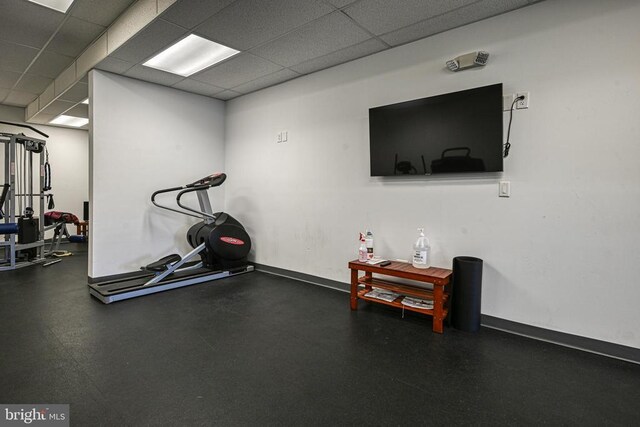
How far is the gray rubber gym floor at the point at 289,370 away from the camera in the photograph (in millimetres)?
1687

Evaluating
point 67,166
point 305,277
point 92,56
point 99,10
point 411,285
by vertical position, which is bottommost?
point 305,277

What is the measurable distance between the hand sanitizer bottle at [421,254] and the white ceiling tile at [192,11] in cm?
267

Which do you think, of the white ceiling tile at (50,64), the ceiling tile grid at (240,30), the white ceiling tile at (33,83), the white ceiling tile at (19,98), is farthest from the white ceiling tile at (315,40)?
the white ceiling tile at (19,98)

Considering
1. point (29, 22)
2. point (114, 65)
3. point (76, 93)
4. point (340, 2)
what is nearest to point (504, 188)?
point (340, 2)

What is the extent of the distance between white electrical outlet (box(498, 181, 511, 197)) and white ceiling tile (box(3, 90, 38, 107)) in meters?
7.94

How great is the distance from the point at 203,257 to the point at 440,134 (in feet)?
11.5

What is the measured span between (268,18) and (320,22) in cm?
47

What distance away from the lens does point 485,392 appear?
1877 millimetres

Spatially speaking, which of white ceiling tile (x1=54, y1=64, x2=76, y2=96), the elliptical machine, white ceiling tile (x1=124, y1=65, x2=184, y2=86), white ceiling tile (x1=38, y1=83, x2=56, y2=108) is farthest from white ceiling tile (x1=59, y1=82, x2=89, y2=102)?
the elliptical machine

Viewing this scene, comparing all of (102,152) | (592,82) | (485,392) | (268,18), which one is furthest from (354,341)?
(102,152)

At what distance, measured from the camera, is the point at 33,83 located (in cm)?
534

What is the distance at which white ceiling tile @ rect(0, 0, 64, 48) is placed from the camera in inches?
122

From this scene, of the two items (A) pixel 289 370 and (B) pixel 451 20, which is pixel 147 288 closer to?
(A) pixel 289 370

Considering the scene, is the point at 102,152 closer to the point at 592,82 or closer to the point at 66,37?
the point at 66,37
